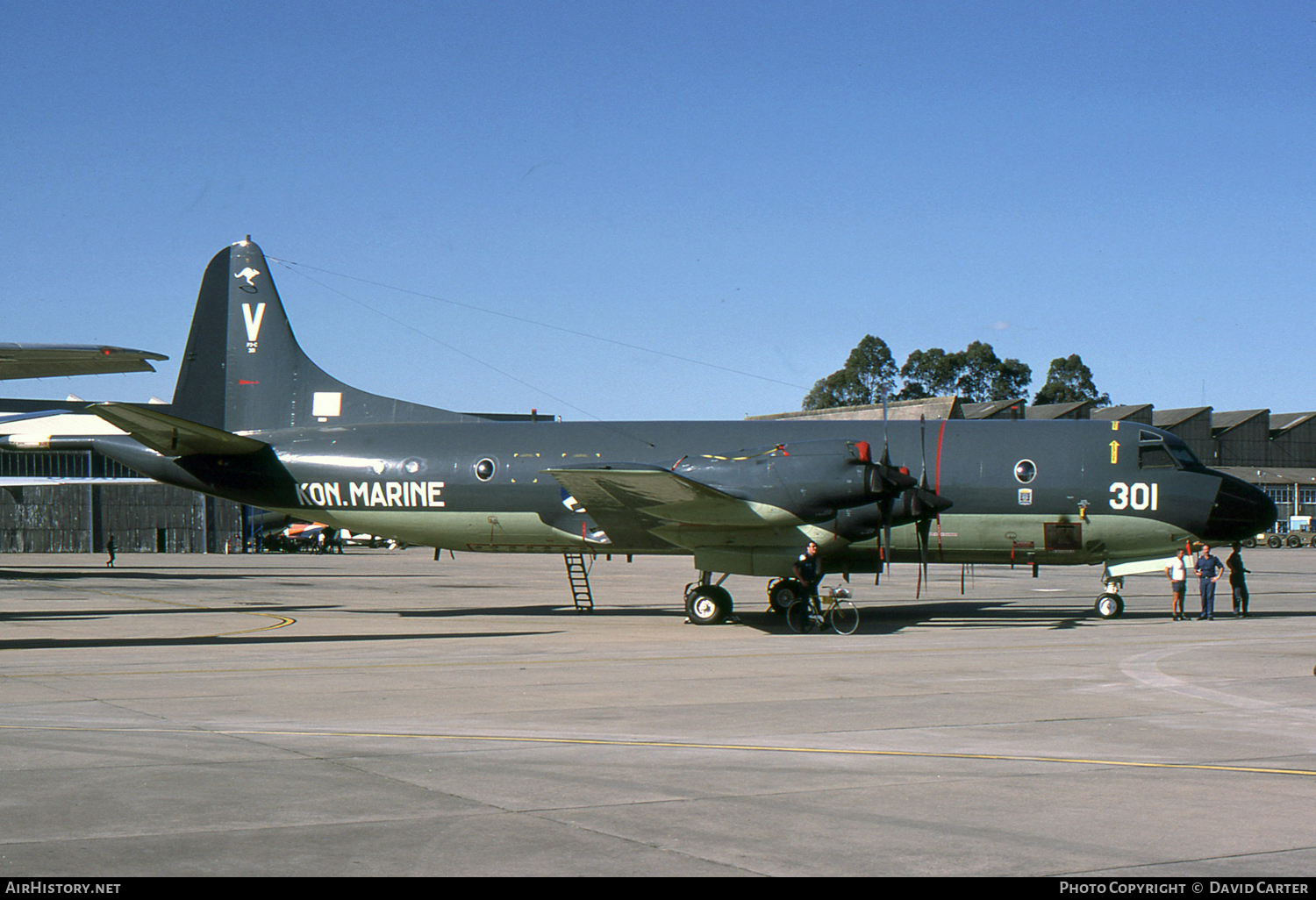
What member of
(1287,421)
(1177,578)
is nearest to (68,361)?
(1177,578)

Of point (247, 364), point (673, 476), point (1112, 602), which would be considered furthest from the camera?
point (247, 364)

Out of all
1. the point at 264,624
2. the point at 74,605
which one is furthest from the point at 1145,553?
the point at 74,605

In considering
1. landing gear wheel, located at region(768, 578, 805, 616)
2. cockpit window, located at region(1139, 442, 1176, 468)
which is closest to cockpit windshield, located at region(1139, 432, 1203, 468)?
cockpit window, located at region(1139, 442, 1176, 468)

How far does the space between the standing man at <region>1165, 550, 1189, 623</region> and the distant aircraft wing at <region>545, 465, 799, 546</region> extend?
30.8 ft

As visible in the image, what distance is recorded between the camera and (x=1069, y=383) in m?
152

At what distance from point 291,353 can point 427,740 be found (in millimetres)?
19187

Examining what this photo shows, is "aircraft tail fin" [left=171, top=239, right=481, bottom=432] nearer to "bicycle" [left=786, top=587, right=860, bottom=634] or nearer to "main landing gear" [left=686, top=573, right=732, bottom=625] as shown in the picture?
"main landing gear" [left=686, top=573, right=732, bottom=625]

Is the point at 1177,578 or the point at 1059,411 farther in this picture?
the point at 1059,411

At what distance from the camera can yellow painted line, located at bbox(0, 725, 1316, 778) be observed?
9.25m

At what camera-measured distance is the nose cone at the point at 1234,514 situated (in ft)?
78.9

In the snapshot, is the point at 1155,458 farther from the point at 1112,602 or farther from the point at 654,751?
the point at 654,751

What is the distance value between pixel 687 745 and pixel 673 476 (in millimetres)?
11128

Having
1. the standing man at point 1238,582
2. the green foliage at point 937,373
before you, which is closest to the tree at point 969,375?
the green foliage at point 937,373

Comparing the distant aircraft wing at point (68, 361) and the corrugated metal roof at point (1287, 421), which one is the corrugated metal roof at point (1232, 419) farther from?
the distant aircraft wing at point (68, 361)
